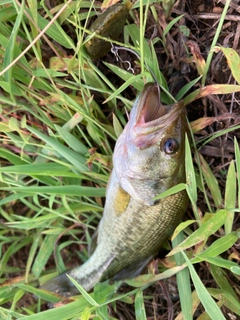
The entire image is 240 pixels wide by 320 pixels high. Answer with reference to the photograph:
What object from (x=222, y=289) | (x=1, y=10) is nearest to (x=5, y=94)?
(x=1, y=10)

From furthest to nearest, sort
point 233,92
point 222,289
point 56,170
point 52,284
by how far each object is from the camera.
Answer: point 52,284 < point 56,170 < point 222,289 < point 233,92

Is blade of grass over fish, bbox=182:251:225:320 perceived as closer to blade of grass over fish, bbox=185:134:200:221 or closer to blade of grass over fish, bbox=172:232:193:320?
blade of grass over fish, bbox=172:232:193:320

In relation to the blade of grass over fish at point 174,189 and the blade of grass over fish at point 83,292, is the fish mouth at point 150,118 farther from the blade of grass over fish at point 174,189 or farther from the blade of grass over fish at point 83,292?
the blade of grass over fish at point 83,292

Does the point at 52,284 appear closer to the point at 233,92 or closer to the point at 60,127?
the point at 60,127

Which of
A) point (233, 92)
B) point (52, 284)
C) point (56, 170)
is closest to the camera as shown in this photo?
point (233, 92)

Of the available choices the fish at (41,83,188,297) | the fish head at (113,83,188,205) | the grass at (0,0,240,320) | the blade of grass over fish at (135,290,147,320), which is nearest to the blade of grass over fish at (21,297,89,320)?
the grass at (0,0,240,320)
